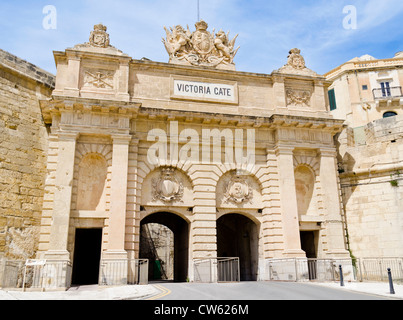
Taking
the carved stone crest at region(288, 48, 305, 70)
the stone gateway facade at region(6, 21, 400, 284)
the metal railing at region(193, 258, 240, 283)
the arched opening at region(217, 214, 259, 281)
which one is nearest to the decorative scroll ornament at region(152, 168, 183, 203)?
the stone gateway facade at region(6, 21, 400, 284)

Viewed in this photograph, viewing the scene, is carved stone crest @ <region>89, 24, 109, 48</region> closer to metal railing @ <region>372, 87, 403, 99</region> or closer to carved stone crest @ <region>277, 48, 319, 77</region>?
carved stone crest @ <region>277, 48, 319, 77</region>

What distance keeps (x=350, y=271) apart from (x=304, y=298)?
899 cm

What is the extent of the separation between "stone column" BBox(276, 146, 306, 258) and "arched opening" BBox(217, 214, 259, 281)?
6.12ft

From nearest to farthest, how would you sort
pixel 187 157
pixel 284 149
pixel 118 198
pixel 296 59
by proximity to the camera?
1. pixel 118 198
2. pixel 187 157
3. pixel 284 149
4. pixel 296 59

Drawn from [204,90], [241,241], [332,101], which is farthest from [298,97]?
[332,101]

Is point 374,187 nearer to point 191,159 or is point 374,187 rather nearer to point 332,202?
point 332,202

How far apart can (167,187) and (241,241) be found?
20.6 feet

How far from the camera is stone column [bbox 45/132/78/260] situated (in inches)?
657

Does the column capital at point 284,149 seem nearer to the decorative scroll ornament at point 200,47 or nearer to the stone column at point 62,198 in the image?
the decorative scroll ornament at point 200,47

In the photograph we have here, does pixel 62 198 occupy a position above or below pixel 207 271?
above

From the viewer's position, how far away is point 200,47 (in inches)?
862

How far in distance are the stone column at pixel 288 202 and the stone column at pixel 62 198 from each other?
9890mm

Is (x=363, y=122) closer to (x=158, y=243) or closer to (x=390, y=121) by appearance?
A: (x=390, y=121)

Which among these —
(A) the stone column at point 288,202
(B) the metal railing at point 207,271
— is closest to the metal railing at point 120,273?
(B) the metal railing at point 207,271
